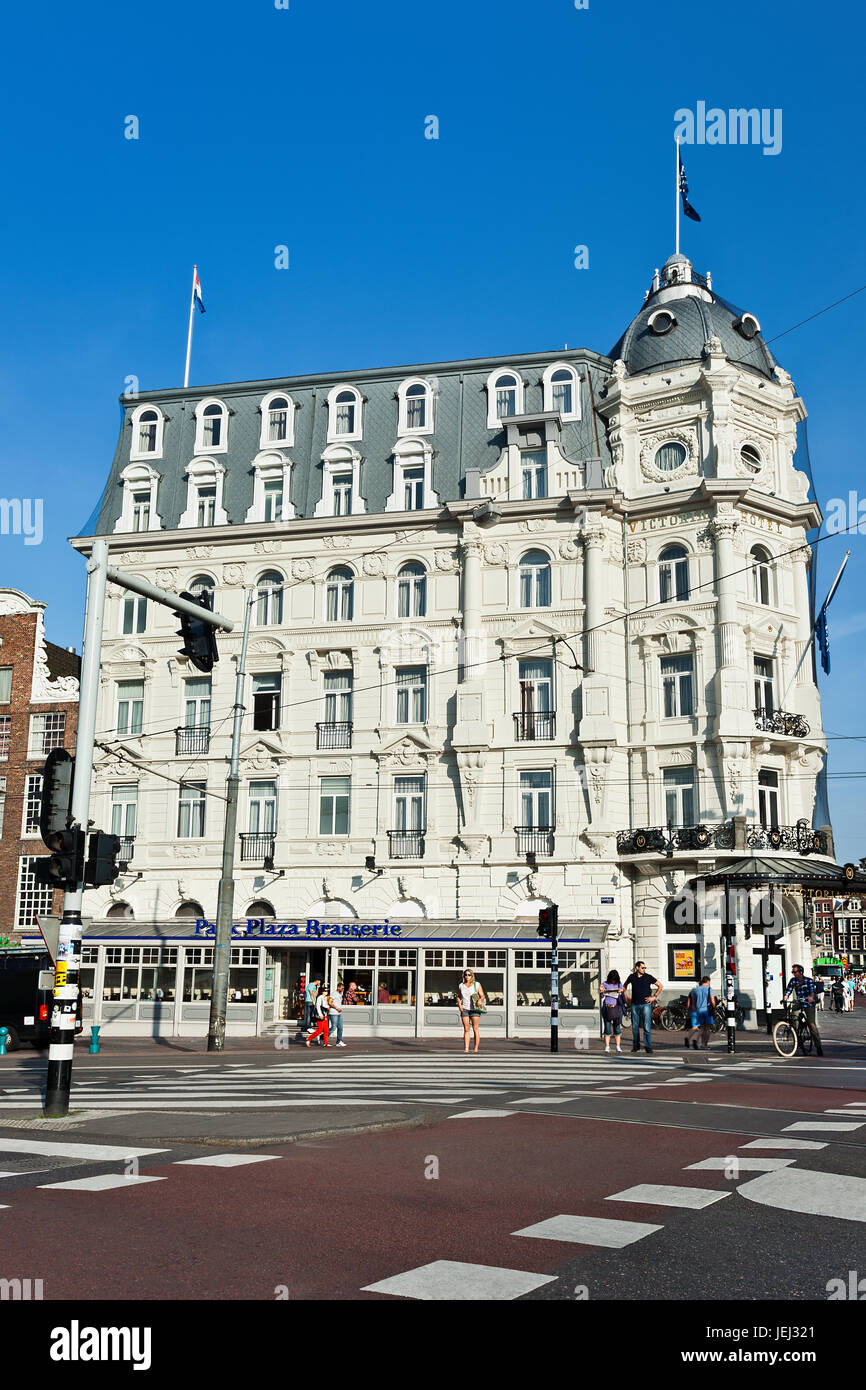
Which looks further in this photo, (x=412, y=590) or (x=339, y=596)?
(x=339, y=596)

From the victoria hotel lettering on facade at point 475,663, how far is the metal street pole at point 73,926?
22.6 meters

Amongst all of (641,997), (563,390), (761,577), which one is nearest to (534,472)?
(563,390)

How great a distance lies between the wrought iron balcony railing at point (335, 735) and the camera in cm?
4400

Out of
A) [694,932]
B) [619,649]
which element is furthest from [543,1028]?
[619,649]

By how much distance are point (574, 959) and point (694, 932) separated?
6.36 metres

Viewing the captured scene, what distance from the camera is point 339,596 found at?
45.3 meters

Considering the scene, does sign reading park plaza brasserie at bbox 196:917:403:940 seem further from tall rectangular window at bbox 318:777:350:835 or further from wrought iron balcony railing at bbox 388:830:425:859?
tall rectangular window at bbox 318:777:350:835

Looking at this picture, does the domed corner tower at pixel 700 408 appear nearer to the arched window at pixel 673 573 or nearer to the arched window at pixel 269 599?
the arched window at pixel 673 573

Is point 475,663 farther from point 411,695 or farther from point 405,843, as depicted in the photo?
point 405,843

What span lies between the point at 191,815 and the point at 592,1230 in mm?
38642

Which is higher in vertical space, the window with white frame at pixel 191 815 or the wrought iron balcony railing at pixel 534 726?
the wrought iron balcony railing at pixel 534 726

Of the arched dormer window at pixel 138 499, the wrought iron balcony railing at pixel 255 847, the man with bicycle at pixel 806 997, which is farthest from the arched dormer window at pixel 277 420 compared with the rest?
the man with bicycle at pixel 806 997

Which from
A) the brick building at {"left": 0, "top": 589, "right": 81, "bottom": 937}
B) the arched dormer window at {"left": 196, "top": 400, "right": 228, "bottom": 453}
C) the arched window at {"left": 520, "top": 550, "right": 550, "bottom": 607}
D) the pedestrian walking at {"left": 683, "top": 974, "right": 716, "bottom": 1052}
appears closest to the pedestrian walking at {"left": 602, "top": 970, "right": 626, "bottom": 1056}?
the pedestrian walking at {"left": 683, "top": 974, "right": 716, "bottom": 1052}

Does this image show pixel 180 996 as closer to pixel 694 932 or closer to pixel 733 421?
pixel 694 932
